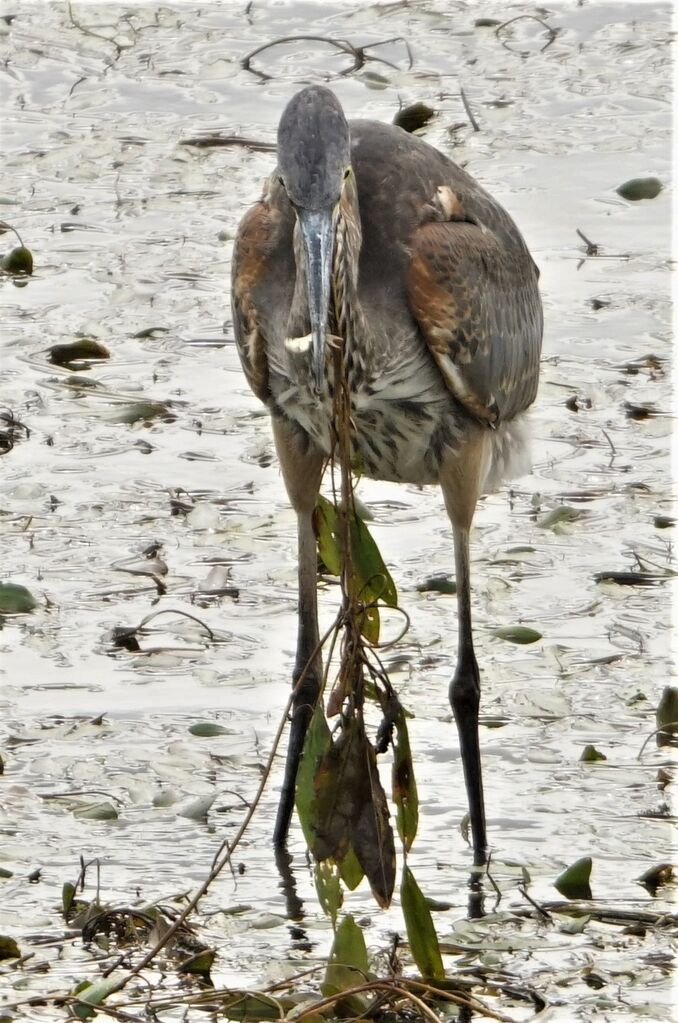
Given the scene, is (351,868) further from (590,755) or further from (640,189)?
(640,189)

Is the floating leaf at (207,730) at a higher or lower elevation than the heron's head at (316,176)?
lower

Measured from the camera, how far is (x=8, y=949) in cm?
474

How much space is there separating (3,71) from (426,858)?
6.46m

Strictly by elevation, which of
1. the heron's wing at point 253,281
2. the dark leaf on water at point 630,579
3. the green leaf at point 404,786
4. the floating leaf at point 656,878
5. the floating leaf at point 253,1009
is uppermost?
the heron's wing at point 253,281

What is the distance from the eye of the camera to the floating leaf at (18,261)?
8.74 metres

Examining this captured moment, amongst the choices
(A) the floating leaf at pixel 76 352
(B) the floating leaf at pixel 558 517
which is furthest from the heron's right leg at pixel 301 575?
(A) the floating leaf at pixel 76 352

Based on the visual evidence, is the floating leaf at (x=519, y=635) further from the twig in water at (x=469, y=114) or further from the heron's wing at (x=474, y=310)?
the twig in water at (x=469, y=114)

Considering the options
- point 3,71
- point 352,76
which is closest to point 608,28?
point 352,76

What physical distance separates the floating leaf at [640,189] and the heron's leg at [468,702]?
167 inches

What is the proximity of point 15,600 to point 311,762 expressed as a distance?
87.4 inches

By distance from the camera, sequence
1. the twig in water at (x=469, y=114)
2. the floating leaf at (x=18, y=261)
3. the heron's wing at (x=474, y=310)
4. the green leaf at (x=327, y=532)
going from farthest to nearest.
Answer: the twig in water at (x=469, y=114)
the floating leaf at (x=18, y=261)
the heron's wing at (x=474, y=310)
the green leaf at (x=327, y=532)

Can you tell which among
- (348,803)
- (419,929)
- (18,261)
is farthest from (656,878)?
(18,261)

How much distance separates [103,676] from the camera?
6117 mm

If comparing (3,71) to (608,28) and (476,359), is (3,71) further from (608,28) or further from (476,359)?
(476,359)
